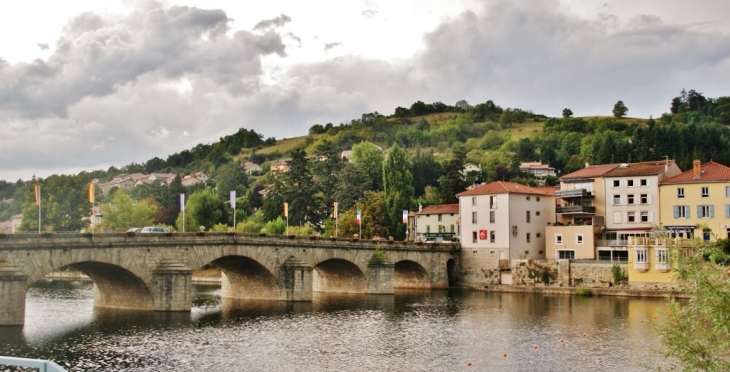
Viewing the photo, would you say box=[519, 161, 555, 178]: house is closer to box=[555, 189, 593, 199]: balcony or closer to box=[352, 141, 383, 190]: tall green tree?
box=[352, 141, 383, 190]: tall green tree

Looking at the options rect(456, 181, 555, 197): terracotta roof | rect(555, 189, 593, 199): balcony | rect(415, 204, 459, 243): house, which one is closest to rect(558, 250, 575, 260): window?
rect(555, 189, 593, 199): balcony

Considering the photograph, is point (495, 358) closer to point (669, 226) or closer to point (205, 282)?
point (669, 226)

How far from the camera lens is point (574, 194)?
91.9 meters

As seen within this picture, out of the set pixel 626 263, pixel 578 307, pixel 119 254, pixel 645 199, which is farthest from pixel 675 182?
pixel 119 254

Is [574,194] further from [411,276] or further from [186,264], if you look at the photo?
[186,264]

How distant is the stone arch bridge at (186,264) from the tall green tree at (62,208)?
46.2m

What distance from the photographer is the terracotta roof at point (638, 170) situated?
88.4 meters

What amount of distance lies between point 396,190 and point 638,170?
1504 inches

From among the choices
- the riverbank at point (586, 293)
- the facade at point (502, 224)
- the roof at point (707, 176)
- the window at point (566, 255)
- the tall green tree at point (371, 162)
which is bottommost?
the riverbank at point (586, 293)

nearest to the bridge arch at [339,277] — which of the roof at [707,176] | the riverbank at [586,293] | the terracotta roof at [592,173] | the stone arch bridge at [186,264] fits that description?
the stone arch bridge at [186,264]

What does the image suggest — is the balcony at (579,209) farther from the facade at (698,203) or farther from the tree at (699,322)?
the tree at (699,322)

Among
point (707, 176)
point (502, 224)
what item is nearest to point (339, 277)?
point (502, 224)

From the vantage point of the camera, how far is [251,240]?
6681cm

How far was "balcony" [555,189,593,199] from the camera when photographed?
9169 cm
